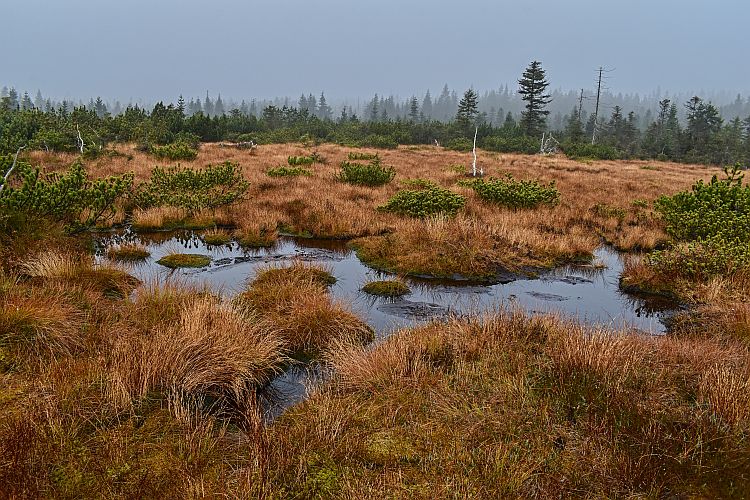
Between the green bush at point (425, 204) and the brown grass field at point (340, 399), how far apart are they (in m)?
6.65

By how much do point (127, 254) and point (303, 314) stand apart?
566 cm

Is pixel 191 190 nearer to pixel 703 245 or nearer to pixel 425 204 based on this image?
pixel 425 204

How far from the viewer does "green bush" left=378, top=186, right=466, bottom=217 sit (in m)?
13.6

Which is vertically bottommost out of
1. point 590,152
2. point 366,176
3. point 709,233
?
point 709,233

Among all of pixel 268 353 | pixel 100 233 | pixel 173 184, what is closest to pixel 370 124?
pixel 173 184

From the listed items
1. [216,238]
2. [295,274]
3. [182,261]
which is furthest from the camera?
[216,238]

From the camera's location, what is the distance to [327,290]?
859 cm

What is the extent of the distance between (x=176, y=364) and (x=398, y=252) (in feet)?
22.0

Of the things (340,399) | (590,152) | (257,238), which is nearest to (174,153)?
(257,238)

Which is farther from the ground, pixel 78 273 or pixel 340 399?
pixel 78 273

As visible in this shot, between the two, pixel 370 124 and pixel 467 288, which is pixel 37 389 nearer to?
pixel 467 288

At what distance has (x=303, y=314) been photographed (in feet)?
21.8

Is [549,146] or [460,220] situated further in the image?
[549,146]

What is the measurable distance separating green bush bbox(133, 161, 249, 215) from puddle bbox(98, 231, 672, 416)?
7.19ft
